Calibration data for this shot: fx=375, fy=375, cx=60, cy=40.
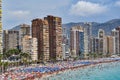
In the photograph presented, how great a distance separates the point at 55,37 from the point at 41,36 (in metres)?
7.53

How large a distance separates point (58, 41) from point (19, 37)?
42886 mm

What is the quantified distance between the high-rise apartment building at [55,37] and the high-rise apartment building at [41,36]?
273cm

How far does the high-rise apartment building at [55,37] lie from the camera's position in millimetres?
143625

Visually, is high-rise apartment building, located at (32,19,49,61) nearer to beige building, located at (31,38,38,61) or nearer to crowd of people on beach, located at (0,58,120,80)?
beige building, located at (31,38,38,61)

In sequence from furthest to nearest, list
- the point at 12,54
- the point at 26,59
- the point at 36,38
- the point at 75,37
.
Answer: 1. the point at 75,37
2. the point at 36,38
3. the point at 12,54
4. the point at 26,59

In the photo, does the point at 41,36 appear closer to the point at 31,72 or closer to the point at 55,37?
the point at 55,37

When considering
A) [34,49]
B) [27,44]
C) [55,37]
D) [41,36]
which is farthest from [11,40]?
[34,49]

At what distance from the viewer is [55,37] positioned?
486 ft

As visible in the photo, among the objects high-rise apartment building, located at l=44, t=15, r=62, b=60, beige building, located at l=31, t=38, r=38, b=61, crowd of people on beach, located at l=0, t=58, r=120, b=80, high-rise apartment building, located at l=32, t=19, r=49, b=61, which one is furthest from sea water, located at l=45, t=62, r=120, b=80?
high-rise apartment building, located at l=44, t=15, r=62, b=60

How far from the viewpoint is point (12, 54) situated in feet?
438

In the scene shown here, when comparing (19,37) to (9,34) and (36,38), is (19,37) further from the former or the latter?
(36,38)

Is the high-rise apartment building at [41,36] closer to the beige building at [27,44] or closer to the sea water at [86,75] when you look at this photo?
the beige building at [27,44]

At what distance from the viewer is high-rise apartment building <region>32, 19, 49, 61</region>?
13825 centimetres

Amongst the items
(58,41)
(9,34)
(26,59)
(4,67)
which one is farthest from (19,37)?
(4,67)
